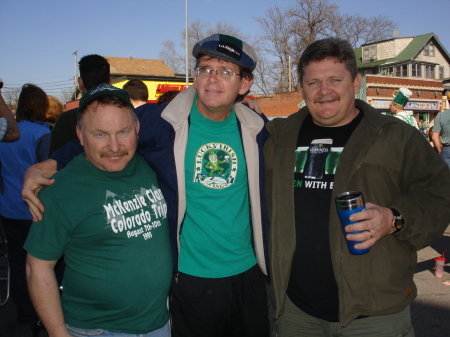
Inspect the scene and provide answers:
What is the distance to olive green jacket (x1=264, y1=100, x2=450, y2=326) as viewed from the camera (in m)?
2.06

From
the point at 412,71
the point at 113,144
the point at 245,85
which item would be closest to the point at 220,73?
the point at 245,85

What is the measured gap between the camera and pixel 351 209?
188cm

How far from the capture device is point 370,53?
48.6 m

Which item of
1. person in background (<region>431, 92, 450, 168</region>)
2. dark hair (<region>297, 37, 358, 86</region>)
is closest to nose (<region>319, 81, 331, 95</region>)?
dark hair (<region>297, 37, 358, 86</region>)

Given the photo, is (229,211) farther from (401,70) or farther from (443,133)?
(401,70)

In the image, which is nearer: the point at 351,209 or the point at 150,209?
the point at 351,209

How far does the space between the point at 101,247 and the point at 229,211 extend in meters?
0.91

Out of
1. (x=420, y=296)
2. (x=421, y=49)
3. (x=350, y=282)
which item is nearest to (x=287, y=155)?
(x=350, y=282)

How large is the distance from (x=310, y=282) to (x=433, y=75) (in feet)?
167

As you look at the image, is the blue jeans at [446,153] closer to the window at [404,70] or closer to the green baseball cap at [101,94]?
the green baseball cap at [101,94]

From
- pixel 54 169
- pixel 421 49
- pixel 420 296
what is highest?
pixel 421 49

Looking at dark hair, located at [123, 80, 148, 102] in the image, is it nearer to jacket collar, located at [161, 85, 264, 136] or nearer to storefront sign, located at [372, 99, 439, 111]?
jacket collar, located at [161, 85, 264, 136]

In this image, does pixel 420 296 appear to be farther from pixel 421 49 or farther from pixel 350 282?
pixel 421 49

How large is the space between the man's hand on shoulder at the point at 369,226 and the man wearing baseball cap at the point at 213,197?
801 millimetres
